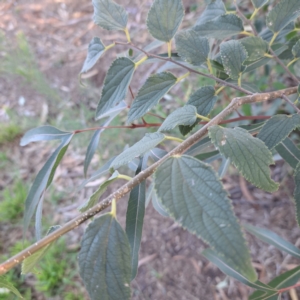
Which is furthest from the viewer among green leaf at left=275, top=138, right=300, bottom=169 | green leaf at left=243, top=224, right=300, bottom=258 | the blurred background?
the blurred background

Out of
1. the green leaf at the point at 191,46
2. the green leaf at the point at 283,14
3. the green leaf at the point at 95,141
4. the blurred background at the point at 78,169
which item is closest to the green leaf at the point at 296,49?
the green leaf at the point at 283,14

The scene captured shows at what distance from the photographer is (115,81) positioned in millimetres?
640

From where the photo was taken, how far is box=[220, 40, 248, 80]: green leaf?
0.59 m

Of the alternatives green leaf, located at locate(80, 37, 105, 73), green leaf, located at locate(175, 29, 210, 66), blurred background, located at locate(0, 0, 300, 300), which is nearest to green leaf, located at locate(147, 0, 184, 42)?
green leaf, located at locate(175, 29, 210, 66)

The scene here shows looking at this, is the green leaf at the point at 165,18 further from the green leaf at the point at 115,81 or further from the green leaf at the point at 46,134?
the green leaf at the point at 46,134

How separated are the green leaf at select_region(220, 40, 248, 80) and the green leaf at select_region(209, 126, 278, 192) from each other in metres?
0.19

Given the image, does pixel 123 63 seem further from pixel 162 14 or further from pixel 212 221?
pixel 212 221

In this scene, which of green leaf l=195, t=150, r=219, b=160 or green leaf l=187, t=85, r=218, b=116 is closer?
green leaf l=187, t=85, r=218, b=116

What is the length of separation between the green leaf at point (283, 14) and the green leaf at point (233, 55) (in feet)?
0.41

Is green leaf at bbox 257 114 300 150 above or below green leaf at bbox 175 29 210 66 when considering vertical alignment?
below

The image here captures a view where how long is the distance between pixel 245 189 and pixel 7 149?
4.80 feet

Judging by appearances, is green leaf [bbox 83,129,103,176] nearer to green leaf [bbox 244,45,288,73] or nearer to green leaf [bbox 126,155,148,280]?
green leaf [bbox 126,155,148,280]

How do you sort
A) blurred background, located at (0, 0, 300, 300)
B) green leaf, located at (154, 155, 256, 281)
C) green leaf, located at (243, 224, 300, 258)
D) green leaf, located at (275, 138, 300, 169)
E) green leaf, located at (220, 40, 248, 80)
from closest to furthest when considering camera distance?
green leaf, located at (154, 155, 256, 281) < green leaf, located at (220, 40, 248, 80) < green leaf, located at (275, 138, 300, 169) < green leaf, located at (243, 224, 300, 258) < blurred background, located at (0, 0, 300, 300)

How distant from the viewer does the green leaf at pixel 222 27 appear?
2.22 feet
